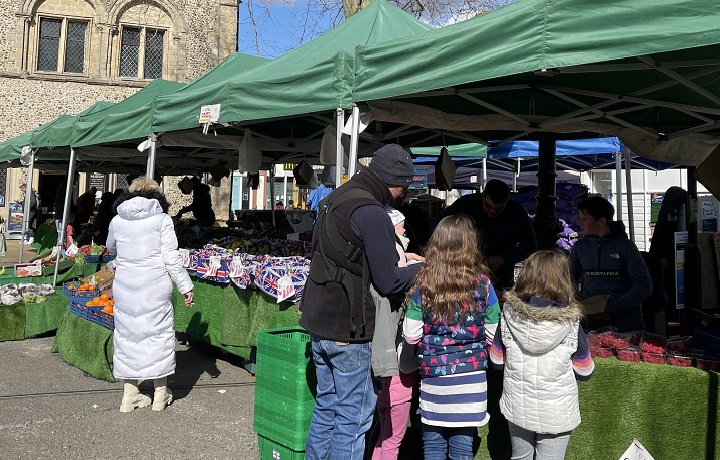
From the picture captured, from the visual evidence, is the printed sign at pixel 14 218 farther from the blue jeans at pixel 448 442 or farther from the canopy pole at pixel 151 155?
the blue jeans at pixel 448 442

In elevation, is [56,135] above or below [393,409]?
above

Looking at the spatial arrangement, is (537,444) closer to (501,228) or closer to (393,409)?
(393,409)

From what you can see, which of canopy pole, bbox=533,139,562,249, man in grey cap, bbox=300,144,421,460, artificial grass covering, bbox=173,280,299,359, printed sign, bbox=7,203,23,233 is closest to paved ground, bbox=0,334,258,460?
artificial grass covering, bbox=173,280,299,359

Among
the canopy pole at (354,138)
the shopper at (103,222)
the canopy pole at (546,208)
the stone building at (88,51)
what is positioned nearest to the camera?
the canopy pole at (354,138)

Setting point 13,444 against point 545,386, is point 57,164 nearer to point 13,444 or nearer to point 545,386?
point 13,444

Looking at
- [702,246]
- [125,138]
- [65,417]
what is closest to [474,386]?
[65,417]

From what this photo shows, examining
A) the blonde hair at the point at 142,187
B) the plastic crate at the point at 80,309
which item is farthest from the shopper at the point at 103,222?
the blonde hair at the point at 142,187

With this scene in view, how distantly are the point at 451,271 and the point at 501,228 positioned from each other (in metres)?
2.37

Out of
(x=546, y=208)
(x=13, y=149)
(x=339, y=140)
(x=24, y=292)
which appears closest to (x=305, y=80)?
(x=339, y=140)

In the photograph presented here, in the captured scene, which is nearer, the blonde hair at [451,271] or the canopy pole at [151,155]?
the blonde hair at [451,271]

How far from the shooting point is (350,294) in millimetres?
3031

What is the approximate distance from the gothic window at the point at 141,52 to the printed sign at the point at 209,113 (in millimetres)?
20622

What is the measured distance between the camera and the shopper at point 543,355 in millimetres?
2928

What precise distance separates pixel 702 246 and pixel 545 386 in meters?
4.00
